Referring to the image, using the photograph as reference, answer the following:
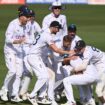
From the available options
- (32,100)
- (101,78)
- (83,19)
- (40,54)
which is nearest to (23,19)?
(40,54)

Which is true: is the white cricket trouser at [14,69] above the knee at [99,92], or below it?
above

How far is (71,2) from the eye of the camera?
40.8 m

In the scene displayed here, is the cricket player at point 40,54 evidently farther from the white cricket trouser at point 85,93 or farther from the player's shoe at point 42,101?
the white cricket trouser at point 85,93

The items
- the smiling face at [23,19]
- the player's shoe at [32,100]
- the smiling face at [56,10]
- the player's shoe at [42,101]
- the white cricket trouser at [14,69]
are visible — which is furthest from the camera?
the smiling face at [56,10]

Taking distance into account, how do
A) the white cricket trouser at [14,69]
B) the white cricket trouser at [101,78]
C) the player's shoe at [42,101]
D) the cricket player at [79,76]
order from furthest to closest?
the white cricket trouser at [14,69]
the player's shoe at [42,101]
the white cricket trouser at [101,78]
the cricket player at [79,76]

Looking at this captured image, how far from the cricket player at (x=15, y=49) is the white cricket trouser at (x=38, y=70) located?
54 centimetres

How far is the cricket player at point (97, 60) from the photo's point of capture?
11734mm

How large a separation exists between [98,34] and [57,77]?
13152 mm

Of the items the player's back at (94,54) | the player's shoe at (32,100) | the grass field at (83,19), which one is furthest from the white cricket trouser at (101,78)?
the grass field at (83,19)

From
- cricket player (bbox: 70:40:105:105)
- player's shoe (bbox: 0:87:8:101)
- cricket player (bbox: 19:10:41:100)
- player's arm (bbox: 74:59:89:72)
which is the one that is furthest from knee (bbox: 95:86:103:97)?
player's shoe (bbox: 0:87:8:101)

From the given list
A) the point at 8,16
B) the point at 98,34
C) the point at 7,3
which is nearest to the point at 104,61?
the point at 98,34

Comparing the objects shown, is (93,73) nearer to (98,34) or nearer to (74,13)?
(98,34)

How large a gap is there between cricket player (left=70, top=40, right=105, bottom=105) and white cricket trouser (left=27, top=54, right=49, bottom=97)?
0.98 metres

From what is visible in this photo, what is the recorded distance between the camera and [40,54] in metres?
12.6
